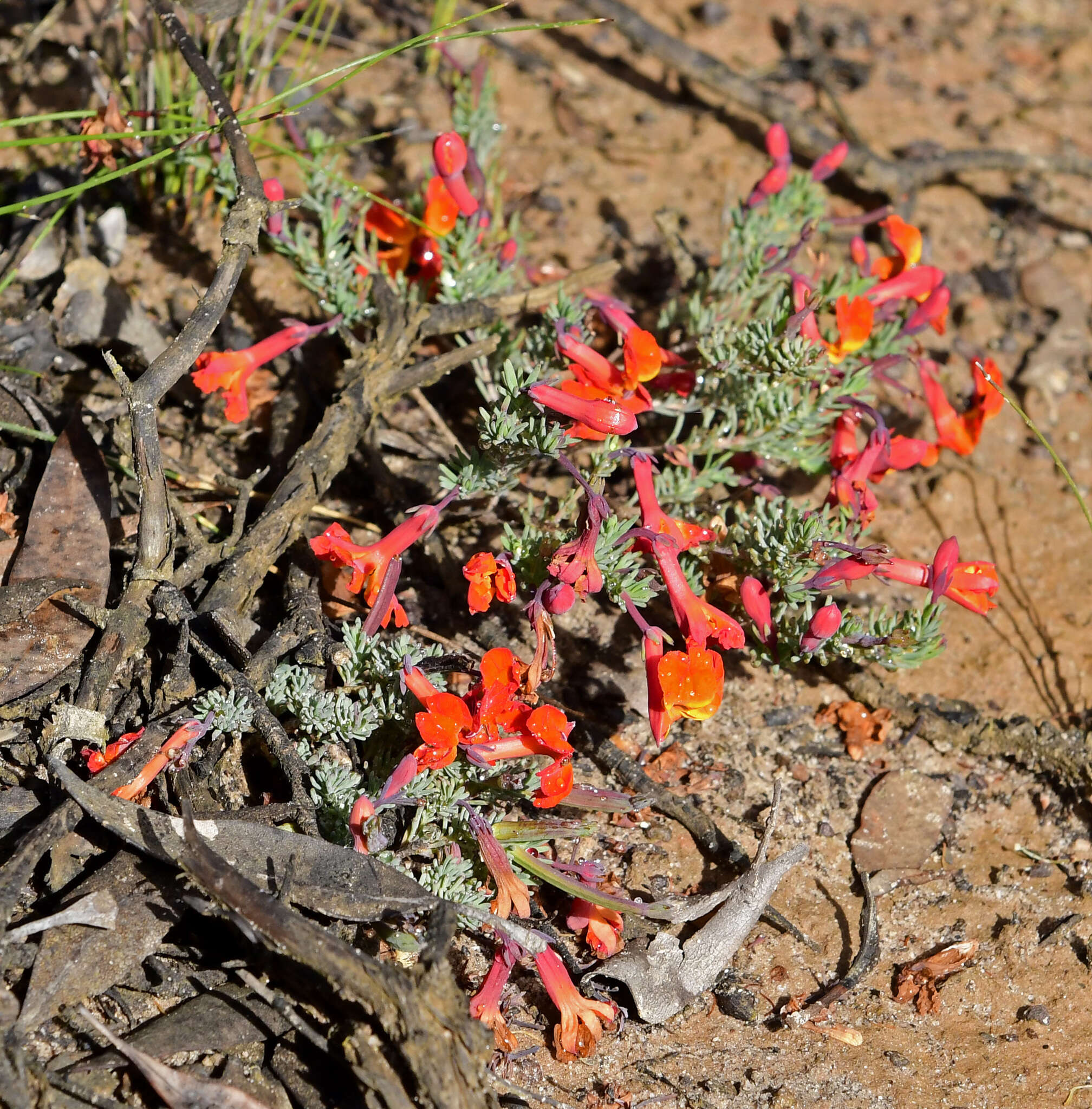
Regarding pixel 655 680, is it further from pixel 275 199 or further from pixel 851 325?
pixel 275 199

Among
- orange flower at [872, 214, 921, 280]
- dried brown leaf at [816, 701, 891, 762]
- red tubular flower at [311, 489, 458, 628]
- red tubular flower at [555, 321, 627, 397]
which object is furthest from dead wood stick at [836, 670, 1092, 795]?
red tubular flower at [311, 489, 458, 628]

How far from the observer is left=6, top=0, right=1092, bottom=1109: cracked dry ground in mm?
2123

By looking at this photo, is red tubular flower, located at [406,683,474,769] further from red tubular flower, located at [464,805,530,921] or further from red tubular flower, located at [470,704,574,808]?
red tubular flower, located at [464,805,530,921]

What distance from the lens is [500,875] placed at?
6.83 feet

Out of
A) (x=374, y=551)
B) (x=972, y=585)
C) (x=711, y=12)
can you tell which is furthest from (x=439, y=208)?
(x=711, y=12)

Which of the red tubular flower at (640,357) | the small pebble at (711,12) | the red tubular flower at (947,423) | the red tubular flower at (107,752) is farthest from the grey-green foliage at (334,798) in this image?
the small pebble at (711,12)

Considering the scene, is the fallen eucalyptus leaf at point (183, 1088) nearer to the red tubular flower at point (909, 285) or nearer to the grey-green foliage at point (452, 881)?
the grey-green foliage at point (452, 881)

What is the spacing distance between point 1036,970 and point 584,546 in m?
1.41

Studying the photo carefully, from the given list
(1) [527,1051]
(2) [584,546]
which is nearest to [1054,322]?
(2) [584,546]

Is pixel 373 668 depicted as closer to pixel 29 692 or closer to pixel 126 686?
pixel 126 686

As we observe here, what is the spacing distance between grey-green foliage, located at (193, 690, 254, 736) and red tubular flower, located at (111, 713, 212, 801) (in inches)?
0.8

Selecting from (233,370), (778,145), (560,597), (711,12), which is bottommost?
(560,597)

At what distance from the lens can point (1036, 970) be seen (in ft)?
A: 7.66

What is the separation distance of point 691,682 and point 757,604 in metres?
0.38
